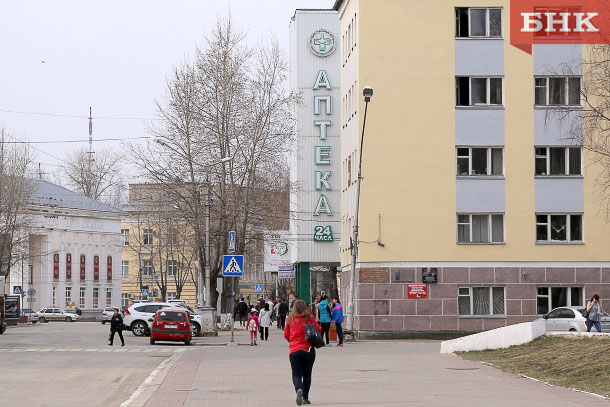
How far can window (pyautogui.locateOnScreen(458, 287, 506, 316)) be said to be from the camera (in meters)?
44.0

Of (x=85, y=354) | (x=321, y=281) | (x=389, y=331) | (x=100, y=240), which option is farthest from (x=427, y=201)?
(x=100, y=240)

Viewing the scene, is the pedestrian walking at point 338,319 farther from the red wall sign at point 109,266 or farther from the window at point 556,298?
the red wall sign at point 109,266

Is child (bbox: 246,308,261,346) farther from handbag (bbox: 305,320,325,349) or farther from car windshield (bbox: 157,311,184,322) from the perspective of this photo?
handbag (bbox: 305,320,325,349)

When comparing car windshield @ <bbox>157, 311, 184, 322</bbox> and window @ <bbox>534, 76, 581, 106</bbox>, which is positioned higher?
window @ <bbox>534, 76, 581, 106</bbox>

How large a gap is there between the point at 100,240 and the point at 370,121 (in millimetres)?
80057

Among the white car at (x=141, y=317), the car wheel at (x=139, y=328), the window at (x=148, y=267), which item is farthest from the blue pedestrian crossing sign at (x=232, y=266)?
the window at (x=148, y=267)

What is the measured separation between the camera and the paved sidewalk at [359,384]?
16.8 metres

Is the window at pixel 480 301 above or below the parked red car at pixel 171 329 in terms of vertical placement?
above

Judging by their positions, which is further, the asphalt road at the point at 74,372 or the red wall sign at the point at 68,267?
the red wall sign at the point at 68,267

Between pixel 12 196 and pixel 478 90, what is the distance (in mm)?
40711

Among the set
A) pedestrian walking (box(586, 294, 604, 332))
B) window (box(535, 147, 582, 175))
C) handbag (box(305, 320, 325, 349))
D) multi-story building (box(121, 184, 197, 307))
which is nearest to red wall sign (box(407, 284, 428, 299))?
window (box(535, 147, 582, 175))

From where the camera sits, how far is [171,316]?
41.2 metres

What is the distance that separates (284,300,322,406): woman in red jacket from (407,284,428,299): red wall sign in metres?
27.0

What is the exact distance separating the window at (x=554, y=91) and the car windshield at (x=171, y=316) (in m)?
17.2
